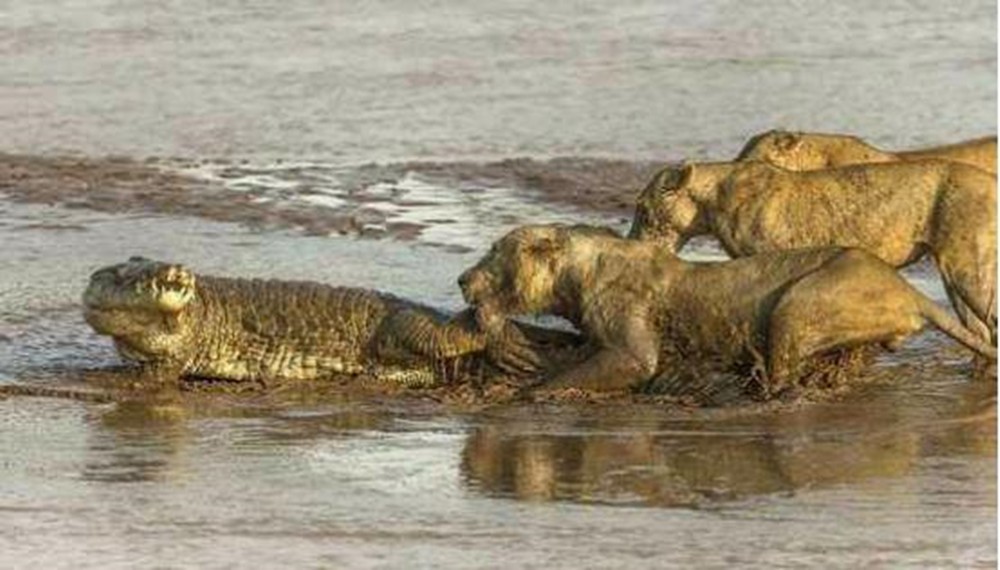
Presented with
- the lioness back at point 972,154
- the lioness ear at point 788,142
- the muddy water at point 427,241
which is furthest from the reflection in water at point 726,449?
the lioness ear at point 788,142

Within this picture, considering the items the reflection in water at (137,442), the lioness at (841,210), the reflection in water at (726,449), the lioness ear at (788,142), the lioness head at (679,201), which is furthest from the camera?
the lioness ear at (788,142)

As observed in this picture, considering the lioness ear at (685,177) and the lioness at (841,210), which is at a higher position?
the lioness ear at (685,177)

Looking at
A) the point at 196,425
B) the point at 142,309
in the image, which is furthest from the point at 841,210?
the point at 196,425

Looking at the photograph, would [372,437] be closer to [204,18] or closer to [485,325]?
[485,325]

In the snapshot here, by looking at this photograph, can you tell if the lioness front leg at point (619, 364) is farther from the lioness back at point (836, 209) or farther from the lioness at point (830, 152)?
the lioness at point (830, 152)

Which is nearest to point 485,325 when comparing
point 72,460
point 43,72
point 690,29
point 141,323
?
point 141,323

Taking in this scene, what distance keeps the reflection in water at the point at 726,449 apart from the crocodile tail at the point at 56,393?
164cm

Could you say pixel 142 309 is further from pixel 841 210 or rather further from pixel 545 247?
pixel 841 210

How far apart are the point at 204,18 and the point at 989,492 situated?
1568cm

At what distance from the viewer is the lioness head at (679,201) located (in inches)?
600

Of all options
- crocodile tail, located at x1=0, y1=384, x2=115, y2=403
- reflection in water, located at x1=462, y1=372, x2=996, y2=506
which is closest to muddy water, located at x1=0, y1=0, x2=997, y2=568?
reflection in water, located at x1=462, y1=372, x2=996, y2=506

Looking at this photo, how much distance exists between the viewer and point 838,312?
13.9 meters

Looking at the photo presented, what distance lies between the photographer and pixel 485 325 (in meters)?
14.5

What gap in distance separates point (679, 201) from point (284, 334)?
6.29ft
